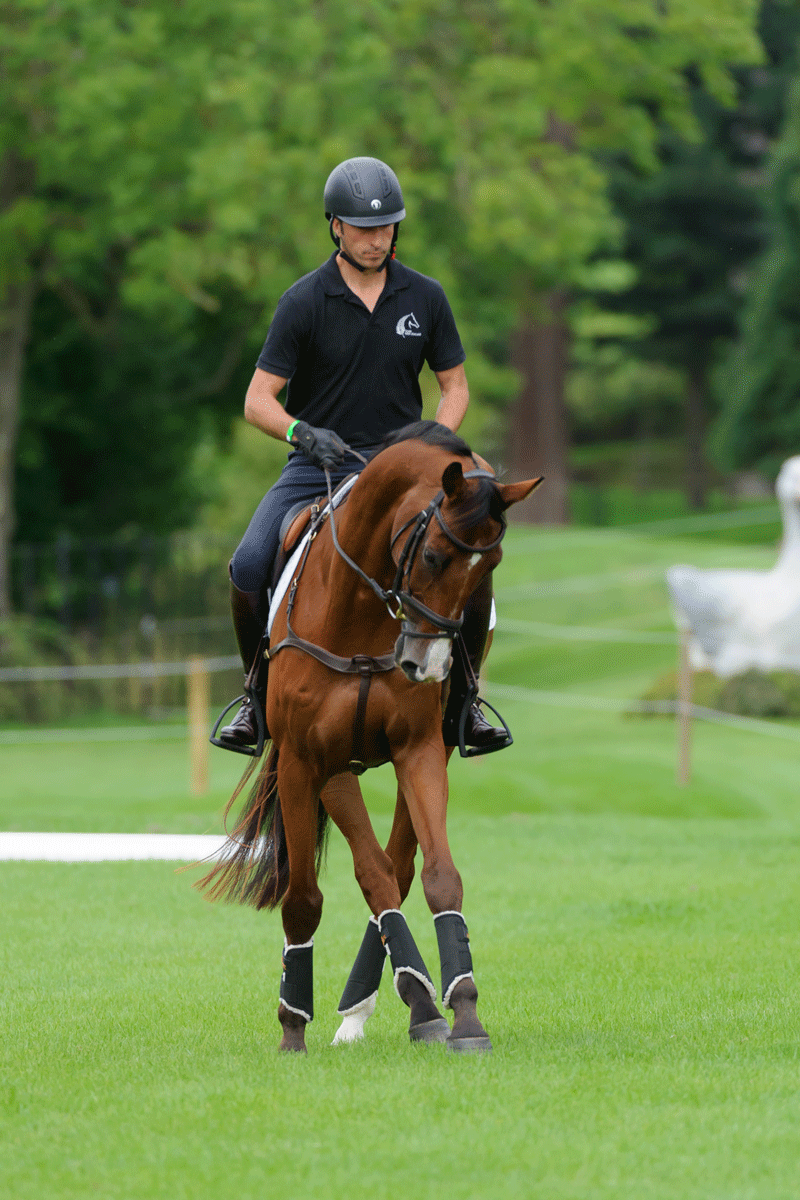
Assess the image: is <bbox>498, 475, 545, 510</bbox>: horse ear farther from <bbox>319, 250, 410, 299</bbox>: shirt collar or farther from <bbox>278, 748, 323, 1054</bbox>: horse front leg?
<bbox>319, 250, 410, 299</bbox>: shirt collar

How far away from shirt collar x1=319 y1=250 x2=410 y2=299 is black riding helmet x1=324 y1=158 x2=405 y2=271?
0.18m

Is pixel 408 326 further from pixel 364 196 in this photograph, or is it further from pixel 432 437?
pixel 432 437

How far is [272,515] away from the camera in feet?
21.9

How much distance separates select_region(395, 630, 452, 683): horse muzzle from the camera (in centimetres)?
525

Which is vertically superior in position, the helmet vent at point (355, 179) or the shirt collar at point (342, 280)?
the helmet vent at point (355, 179)

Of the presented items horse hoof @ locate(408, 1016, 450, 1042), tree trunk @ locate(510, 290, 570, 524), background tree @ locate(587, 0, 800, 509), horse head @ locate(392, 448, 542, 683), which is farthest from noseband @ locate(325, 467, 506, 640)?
background tree @ locate(587, 0, 800, 509)

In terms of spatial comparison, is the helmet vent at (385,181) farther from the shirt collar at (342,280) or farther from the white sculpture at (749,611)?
the white sculpture at (749,611)

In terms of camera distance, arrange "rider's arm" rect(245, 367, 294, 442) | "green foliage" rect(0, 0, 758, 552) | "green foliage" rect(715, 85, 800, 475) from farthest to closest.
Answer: "green foliage" rect(715, 85, 800, 475), "green foliage" rect(0, 0, 758, 552), "rider's arm" rect(245, 367, 294, 442)

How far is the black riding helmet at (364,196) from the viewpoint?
6.28 meters

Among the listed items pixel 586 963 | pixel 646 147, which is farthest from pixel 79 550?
pixel 586 963

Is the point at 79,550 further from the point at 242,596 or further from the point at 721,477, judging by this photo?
the point at 721,477

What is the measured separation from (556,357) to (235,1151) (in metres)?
36.9

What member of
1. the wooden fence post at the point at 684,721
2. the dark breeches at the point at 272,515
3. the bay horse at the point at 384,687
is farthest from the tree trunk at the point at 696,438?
the bay horse at the point at 384,687

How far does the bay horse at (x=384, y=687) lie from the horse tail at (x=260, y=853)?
0.37 m
